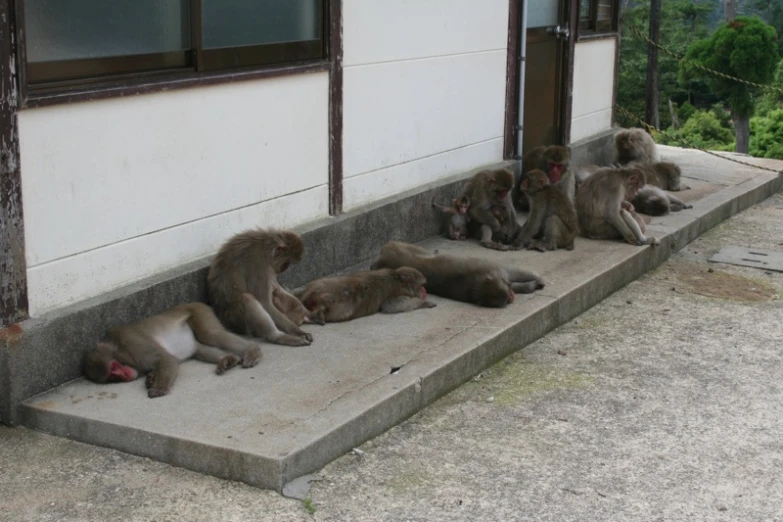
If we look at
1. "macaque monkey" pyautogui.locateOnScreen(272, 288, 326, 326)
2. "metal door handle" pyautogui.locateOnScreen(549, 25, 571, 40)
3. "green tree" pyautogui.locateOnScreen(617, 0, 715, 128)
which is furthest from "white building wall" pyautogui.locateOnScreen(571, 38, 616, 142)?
"green tree" pyautogui.locateOnScreen(617, 0, 715, 128)

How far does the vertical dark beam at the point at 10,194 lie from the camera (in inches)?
205

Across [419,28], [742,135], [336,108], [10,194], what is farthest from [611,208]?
[742,135]

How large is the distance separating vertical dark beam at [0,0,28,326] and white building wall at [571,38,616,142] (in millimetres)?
7149

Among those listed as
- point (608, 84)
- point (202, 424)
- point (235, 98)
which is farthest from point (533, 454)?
point (608, 84)

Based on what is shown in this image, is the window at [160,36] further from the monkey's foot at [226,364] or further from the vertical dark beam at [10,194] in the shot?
the monkey's foot at [226,364]

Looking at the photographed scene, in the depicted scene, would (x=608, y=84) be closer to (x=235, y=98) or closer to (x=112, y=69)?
(x=235, y=98)

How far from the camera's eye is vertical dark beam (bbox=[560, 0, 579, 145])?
1104 cm

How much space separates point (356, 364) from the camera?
6113 mm

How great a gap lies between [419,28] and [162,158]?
303cm

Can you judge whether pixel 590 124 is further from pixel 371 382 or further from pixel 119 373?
pixel 119 373

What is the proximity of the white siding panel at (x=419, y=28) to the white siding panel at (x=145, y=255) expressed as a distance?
1163 mm

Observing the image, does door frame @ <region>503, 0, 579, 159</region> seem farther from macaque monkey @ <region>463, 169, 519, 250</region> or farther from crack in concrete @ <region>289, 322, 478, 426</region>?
crack in concrete @ <region>289, 322, 478, 426</region>

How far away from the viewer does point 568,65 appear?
11125mm

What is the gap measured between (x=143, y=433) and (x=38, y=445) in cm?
56
